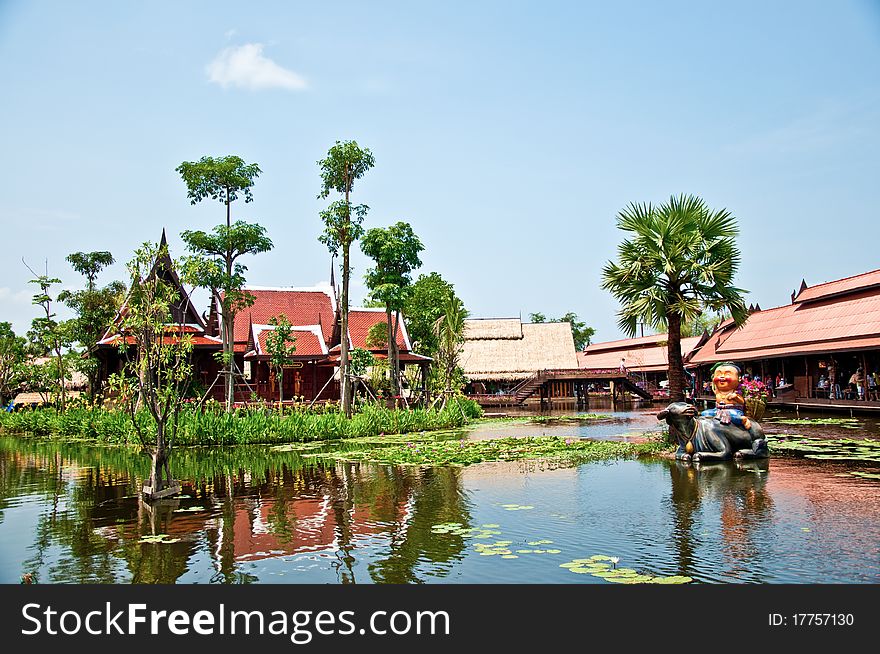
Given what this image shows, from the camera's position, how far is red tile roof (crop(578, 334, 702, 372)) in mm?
46219

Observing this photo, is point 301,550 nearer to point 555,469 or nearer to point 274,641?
point 274,641

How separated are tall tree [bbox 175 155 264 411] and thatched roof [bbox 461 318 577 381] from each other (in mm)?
24218

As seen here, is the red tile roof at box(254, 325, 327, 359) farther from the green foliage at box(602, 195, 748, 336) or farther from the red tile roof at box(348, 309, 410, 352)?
the green foliage at box(602, 195, 748, 336)

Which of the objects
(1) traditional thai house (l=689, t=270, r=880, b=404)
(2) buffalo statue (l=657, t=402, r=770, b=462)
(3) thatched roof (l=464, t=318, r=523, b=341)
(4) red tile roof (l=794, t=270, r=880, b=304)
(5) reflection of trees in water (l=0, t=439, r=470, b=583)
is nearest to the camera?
(5) reflection of trees in water (l=0, t=439, r=470, b=583)

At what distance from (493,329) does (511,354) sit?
285 centimetres

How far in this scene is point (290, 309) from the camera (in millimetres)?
34312

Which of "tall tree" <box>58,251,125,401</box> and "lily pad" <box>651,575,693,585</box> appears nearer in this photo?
"lily pad" <box>651,575,693,585</box>

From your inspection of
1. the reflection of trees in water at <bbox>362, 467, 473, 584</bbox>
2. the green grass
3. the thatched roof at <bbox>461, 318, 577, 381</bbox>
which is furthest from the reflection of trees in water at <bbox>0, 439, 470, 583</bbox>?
the thatched roof at <bbox>461, 318, 577, 381</bbox>

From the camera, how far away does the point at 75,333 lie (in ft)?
87.1

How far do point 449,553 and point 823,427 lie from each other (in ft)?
51.0

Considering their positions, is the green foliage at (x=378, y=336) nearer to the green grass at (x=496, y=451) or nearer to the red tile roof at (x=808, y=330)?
the red tile roof at (x=808, y=330)

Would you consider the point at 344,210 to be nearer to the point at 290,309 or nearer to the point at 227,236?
the point at 227,236

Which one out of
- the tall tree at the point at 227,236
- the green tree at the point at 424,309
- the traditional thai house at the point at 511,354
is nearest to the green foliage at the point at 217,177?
the tall tree at the point at 227,236

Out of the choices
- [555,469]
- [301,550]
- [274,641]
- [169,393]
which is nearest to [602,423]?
[555,469]
